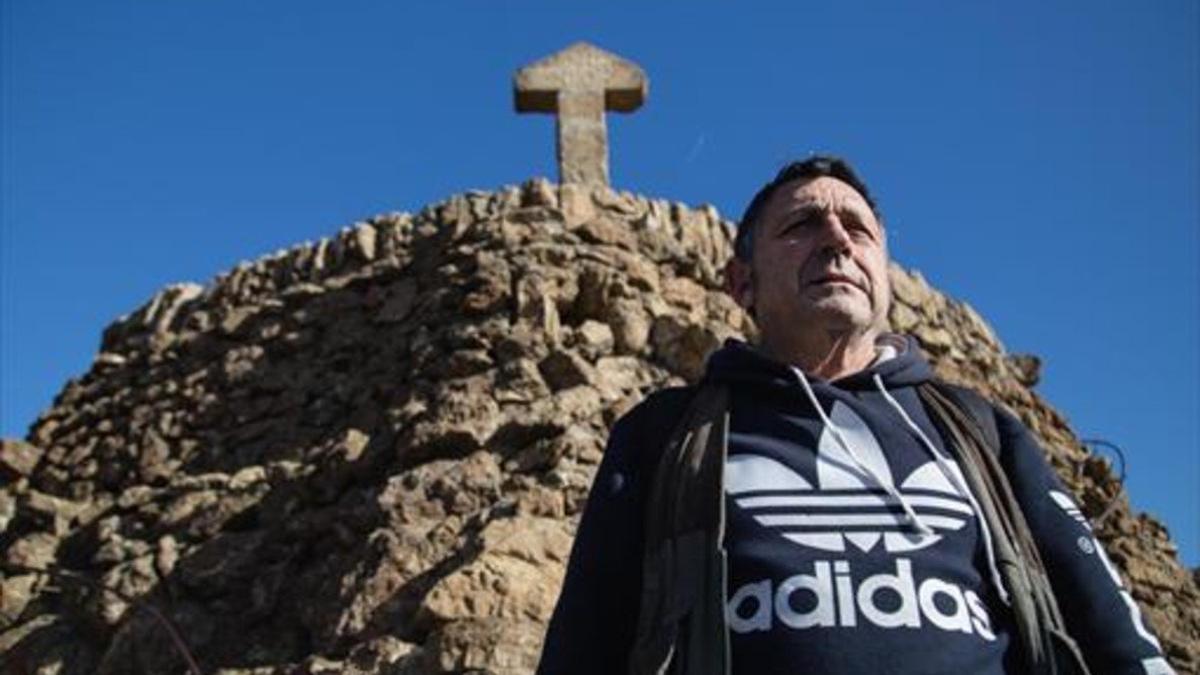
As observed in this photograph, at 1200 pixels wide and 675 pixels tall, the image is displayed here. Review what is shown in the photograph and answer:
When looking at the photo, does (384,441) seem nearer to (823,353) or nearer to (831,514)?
(823,353)

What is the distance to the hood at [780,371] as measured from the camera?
7.88 feet

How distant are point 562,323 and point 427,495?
144 cm

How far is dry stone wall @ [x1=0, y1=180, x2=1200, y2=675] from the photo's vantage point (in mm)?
5695

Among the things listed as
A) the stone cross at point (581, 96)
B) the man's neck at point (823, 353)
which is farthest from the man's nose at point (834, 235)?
the stone cross at point (581, 96)

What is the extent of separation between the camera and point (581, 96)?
8617mm

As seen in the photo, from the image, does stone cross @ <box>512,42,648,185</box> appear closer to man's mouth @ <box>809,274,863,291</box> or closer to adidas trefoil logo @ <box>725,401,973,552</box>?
man's mouth @ <box>809,274,863,291</box>

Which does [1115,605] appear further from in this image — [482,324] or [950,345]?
[950,345]

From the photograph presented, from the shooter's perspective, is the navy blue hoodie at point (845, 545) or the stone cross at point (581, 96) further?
the stone cross at point (581, 96)

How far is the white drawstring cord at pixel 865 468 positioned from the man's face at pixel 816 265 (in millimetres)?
118

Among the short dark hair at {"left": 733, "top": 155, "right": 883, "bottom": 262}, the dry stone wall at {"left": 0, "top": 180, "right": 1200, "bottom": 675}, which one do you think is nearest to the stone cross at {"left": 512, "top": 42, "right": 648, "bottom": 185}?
the dry stone wall at {"left": 0, "top": 180, "right": 1200, "bottom": 675}

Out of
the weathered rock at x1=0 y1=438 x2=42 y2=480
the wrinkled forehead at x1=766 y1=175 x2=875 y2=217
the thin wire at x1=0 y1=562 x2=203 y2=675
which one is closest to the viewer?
the wrinkled forehead at x1=766 y1=175 x2=875 y2=217

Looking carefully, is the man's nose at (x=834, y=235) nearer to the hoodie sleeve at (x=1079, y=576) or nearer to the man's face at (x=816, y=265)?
the man's face at (x=816, y=265)

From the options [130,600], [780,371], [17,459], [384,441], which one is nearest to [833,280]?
[780,371]

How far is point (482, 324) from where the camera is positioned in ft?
23.5
